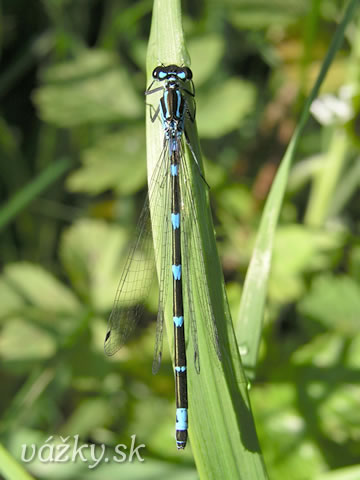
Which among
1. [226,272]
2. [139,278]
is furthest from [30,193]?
[226,272]

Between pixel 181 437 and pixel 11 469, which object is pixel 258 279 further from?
pixel 11 469

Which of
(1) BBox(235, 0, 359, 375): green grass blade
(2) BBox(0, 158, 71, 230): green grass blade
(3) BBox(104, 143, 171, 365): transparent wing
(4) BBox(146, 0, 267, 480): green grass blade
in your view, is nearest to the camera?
(4) BBox(146, 0, 267, 480): green grass blade

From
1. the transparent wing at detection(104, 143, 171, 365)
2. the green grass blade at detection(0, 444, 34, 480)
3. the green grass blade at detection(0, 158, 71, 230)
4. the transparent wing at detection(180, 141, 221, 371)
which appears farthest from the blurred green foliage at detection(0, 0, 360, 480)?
the transparent wing at detection(180, 141, 221, 371)

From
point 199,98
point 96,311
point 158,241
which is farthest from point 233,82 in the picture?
point 158,241

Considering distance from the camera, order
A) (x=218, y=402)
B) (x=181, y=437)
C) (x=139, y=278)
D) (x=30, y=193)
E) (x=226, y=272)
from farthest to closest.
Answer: (x=226, y=272)
(x=30, y=193)
(x=139, y=278)
(x=181, y=437)
(x=218, y=402)

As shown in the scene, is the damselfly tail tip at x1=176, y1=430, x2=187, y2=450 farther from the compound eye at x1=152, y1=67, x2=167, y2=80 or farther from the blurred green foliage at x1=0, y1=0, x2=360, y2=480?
the compound eye at x1=152, y1=67, x2=167, y2=80

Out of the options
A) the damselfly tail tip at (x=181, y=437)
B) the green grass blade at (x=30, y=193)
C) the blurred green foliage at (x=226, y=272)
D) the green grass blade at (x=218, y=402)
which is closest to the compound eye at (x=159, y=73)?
the green grass blade at (x=218, y=402)

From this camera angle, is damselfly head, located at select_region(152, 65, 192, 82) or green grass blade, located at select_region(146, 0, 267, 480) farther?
damselfly head, located at select_region(152, 65, 192, 82)
